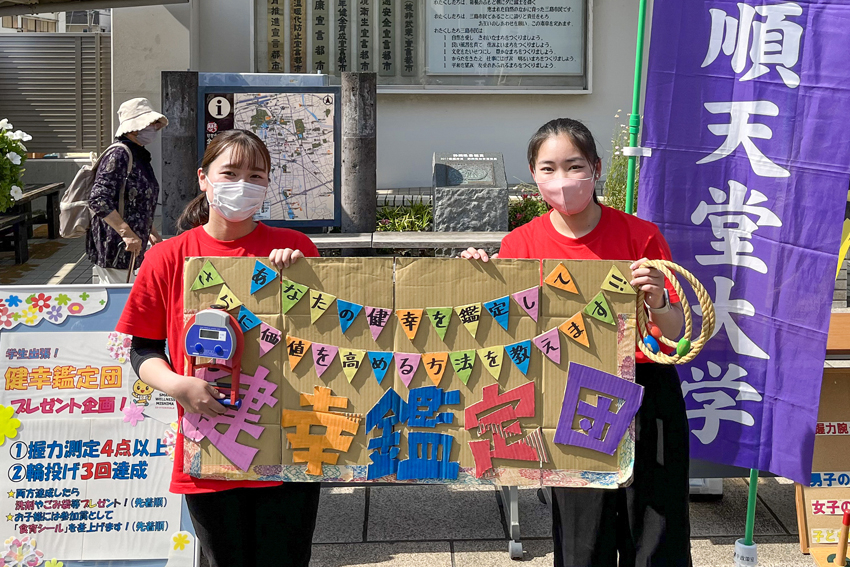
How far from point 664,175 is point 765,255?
0.47 m

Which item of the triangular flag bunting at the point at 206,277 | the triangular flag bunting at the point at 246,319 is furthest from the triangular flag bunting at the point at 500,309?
the triangular flag bunting at the point at 206,277

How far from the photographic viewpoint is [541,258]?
2562 millimetres

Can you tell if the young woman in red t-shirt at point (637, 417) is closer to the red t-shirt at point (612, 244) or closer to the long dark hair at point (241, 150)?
the red t-shirt at point (612, 244)

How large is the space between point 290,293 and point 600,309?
89cm

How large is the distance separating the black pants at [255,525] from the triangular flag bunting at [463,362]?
0.58 meters

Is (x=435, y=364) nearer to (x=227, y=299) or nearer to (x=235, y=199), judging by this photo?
(x=227, y=299)

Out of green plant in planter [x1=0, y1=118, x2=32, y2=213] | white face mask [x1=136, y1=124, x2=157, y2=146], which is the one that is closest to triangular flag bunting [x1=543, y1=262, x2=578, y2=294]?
white face mask [x1=136, y1=124, x2=157, y2=146]

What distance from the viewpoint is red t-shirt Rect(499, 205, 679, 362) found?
2.53 m

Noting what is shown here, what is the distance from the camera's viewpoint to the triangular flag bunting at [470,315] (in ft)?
8.20

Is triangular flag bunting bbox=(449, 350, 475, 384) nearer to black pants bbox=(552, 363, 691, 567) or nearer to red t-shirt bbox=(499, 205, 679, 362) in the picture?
red t-shirt bbox=(499, 205, 679, 362)

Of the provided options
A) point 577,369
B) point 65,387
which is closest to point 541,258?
point 577,369

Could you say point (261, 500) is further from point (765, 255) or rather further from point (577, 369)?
Answer: point (765, 255)

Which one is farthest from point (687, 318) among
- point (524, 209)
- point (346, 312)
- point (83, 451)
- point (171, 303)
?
point (524, 209)

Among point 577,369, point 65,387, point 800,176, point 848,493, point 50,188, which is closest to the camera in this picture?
point 577,369
